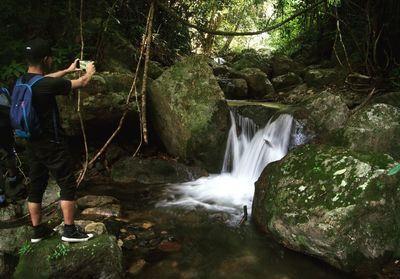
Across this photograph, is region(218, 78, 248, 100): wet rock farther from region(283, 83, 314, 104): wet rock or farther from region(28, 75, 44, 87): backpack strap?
region(28, 75, 44, 87): backpack strap

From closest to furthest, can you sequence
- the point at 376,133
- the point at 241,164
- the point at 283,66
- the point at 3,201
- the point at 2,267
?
the point at 2,267 → the point at 3,201 → the point at 376,133 → the point at 241,164 → the point at 283,66

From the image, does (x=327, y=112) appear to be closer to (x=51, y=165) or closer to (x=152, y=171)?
(x=152, y=171)

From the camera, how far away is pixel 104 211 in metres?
5.44

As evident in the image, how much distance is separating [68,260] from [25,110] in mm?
1519

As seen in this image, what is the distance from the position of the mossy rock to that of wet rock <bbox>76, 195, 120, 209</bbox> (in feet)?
6.34

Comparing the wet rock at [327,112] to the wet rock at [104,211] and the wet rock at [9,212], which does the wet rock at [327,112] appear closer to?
the wet rock at [104,211]

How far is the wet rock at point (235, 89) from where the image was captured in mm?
10791

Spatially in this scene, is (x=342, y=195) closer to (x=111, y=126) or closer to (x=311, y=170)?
(x=311, y=170)

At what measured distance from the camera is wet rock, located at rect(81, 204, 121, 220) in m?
5.38

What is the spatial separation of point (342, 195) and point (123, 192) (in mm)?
3903

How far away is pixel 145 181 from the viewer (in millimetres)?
6926

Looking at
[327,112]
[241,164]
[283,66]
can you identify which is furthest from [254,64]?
[241,164]

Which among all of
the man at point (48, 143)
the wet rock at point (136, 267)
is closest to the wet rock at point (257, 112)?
the wet rock at point (136, 267)

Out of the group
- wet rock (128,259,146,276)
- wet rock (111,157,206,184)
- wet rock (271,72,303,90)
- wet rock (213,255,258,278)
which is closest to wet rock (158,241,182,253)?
wet rock (128,259,146,276)
